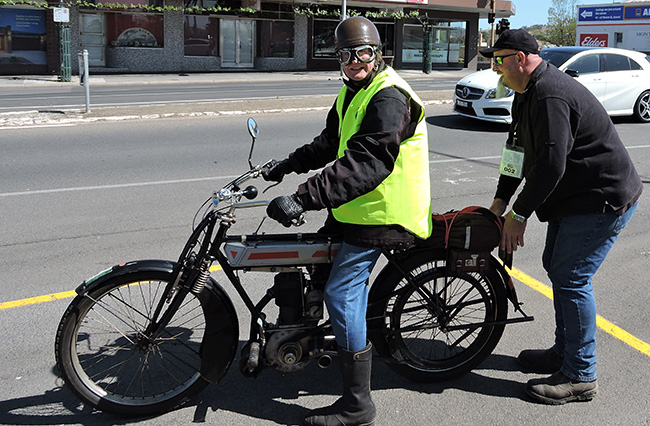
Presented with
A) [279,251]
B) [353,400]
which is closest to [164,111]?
[279,251]

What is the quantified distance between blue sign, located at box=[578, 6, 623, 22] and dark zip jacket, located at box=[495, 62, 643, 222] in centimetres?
4560

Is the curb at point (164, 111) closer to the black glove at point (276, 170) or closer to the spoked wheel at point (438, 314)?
the black glove at point (276, 170)

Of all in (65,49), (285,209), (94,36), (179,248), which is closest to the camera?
(285,209)

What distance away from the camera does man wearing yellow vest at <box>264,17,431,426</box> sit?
292 centimetres

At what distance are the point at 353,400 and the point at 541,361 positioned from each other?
1.26 m

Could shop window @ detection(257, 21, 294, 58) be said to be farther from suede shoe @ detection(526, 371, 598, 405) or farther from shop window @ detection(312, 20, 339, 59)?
suede shoe @ detection(526, 371, 598, 405)

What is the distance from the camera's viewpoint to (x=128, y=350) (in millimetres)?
3652

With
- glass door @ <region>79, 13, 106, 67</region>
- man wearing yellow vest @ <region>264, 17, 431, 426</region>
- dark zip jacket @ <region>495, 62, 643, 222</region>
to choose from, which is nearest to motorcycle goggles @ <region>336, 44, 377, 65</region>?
man wearing yellow vest @ <region>264, 17, 431, 426</region>

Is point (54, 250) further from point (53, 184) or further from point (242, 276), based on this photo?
point (53, 184)

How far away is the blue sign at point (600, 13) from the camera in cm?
4379

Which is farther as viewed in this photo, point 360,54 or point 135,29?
point 135,29

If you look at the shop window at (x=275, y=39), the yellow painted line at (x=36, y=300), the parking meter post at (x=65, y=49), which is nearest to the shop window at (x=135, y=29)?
the shop window at (x=275, y=39)

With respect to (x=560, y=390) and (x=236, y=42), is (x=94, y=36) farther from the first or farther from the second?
(x=560, y=390)

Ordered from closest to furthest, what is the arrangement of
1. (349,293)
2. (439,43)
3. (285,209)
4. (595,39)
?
(285,209) < (349,293) < (439,43) < (595,39)
